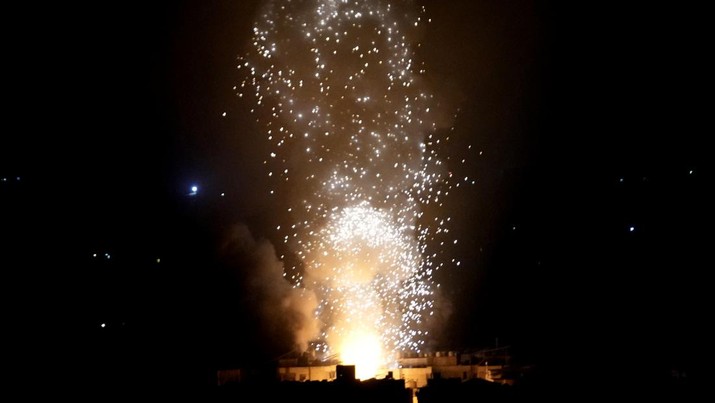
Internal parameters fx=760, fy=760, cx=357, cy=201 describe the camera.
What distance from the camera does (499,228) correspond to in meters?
34.5

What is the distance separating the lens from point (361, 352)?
22688mm

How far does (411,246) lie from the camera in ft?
74.0

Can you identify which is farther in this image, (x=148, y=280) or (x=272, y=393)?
(x=148, y=280)

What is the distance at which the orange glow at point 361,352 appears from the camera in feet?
73.7

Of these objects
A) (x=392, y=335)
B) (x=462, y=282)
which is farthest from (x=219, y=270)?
(x=462, y=282)

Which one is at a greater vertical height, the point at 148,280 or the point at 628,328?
the point at 148,280

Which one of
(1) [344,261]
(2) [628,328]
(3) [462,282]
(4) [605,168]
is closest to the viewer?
(1) [344,261]

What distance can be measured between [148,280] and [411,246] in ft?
34.1

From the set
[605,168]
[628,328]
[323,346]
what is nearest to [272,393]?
[323,346]

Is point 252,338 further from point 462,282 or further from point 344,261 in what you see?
point 462,282

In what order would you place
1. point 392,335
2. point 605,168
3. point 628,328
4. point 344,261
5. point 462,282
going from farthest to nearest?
point 462,282 → point 605,168 → point 628,328 → point 392,335 → point 344,261

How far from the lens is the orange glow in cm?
2245

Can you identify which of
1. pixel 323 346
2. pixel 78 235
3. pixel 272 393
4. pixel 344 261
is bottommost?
pixel 272 393

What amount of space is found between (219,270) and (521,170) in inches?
580
